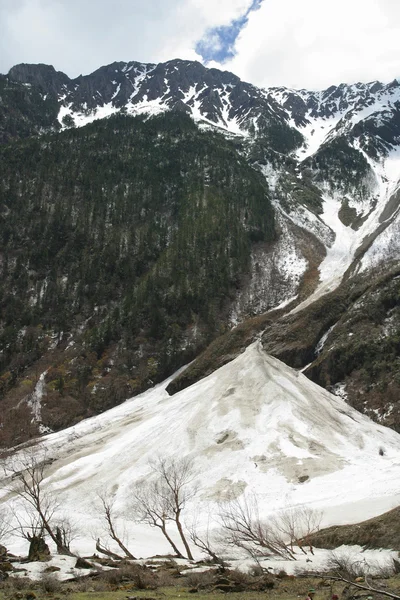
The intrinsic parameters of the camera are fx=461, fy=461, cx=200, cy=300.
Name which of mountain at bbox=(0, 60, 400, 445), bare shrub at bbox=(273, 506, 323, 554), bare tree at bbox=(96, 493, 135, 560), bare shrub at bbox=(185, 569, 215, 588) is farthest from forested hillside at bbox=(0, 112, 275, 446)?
bare shrub at bbox=(185, 569, 215, 588)

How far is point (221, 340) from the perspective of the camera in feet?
345

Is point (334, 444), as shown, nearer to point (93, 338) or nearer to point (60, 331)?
point (93, 338)

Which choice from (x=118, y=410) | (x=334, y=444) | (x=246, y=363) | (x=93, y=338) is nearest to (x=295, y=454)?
(x=334, y=444)

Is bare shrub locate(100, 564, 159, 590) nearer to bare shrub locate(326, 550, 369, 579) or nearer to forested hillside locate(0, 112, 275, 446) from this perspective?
bare shrub locate(326, 550, 369, 579)

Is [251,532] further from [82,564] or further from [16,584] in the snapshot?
[16,584]

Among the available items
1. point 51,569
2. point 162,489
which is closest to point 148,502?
point 162,489

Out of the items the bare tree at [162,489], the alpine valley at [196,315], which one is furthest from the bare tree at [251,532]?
the bare tree at [162,489]

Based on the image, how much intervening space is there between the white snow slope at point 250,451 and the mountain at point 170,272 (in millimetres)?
18609

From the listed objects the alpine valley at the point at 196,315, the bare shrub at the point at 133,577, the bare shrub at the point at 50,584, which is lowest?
the bare shrub at the point at 133,577

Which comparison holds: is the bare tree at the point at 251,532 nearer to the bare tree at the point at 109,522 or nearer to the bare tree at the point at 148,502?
the bare tree at the point at 148,502

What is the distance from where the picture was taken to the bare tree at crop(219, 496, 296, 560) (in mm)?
24234

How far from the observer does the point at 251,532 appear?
2455 centimetres

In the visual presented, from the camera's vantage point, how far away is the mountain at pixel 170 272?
305 feet

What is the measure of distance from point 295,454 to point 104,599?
2998cm
